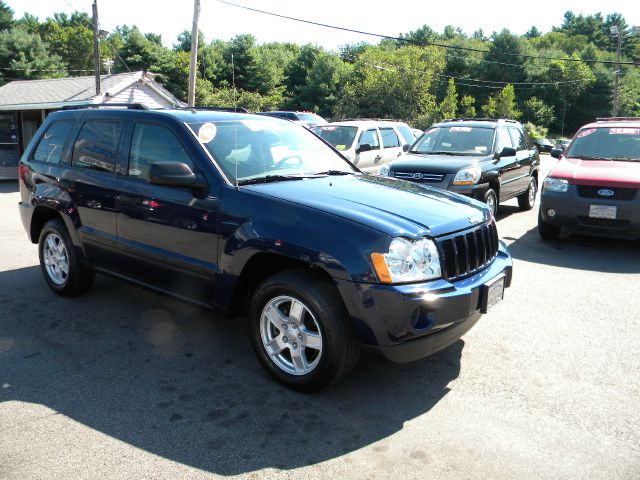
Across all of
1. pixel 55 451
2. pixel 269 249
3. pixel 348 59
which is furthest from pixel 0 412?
pixel 348 59

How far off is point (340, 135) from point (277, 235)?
8.97 meters

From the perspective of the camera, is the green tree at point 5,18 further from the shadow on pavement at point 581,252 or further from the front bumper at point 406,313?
the front bumper at point 406,313

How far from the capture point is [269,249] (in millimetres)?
3447

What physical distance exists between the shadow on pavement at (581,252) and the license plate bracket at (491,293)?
141 inches

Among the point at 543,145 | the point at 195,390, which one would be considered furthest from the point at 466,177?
the point at 195,390

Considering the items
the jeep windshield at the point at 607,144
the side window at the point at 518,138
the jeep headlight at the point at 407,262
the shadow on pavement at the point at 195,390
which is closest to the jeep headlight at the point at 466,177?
the jeep windshield at the point at 607,144

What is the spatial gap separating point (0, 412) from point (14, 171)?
1692 centimetres

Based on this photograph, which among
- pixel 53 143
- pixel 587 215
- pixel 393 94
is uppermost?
pixel 393 94

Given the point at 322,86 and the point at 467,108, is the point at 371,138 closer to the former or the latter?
the point at 322,86

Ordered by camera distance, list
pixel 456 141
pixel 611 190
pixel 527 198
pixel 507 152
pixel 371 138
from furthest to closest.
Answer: pixel 371 138, pixel 527 198, pixel 456 141, pixel 507 152, pixel 611 190

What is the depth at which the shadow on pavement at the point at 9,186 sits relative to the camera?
15.0m

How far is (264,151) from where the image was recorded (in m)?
4.31

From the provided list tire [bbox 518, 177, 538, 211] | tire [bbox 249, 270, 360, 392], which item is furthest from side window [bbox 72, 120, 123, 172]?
tire [bbox 518, 177, 538, 211]

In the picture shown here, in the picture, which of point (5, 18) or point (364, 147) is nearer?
point (364, 147)
